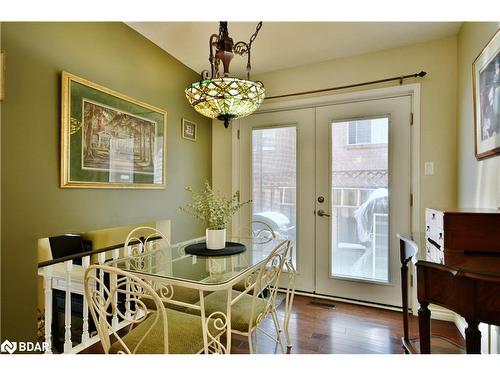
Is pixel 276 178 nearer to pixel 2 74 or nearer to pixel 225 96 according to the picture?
pixel 225 96

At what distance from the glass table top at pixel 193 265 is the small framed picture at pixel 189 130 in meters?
1.38

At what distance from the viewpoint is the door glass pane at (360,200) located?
102 inches

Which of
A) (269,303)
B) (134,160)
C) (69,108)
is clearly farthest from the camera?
(134,160)

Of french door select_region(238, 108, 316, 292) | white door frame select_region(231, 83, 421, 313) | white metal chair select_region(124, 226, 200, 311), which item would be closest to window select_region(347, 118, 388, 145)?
white door frame select_region(231, 83, 421, 313)

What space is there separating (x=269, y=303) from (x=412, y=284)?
158 centimetres

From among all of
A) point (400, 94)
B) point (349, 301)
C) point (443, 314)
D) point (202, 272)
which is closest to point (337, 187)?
point (400, 94)

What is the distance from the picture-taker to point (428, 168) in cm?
240

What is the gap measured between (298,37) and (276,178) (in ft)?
4.52

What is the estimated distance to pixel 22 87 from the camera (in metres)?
1.54

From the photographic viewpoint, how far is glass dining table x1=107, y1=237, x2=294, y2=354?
→ 1255 millimetres

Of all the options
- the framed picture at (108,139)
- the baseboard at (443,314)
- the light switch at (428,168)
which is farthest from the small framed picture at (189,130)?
the baseboard at (443,314)
